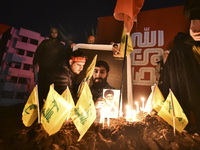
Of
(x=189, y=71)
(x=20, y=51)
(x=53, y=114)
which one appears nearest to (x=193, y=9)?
(x=189, y=71)

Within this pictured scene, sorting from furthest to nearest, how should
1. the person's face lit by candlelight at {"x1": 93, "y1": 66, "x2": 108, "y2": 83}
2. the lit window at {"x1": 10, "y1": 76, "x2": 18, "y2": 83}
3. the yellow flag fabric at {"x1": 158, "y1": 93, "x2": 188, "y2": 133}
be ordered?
the lit window at {"x1": 10, "y1": 76, "x2": 18, "y2": 83}, the person's face lit by candlelight at {"x1": 93, "y1": 66, "x2": 108, "y2": 83}, the yellow flag fabric at {"x1": 158, "y1": 93, "x2": 188, "y2": 133}

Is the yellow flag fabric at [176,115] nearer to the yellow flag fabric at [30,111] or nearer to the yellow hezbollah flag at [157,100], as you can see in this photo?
the yellow hezbollah flag at [157,100]

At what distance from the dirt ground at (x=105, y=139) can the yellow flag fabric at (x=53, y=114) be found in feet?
1.05

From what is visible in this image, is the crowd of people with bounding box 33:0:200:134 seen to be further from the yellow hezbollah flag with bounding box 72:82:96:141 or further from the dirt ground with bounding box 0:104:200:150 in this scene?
the yellow hezbollah flag with bounding box 72:82:96:141

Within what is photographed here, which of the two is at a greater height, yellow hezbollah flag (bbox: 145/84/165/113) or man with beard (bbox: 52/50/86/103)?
man with beard (bbox: 52/50/86/103)

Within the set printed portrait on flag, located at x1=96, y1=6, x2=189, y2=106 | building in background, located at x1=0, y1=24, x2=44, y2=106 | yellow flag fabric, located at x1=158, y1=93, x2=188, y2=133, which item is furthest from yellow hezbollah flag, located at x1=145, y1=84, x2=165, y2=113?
building in background, located at x1=0, y1=24, x2=44, y2=106

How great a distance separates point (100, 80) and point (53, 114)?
2.83 m

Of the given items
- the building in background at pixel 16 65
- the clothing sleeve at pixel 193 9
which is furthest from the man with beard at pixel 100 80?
the building in background at pixel 16 65

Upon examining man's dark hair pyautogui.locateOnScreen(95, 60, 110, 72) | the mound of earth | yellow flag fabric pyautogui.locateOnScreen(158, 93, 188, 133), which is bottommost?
the mound of earth

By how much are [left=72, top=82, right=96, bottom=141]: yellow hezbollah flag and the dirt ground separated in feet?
1.27

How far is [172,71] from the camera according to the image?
4312mm

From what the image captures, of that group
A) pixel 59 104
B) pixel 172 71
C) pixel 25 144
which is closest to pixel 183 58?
pixel 172 71

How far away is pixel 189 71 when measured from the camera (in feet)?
13.0

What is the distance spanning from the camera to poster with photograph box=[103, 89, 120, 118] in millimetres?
4504
